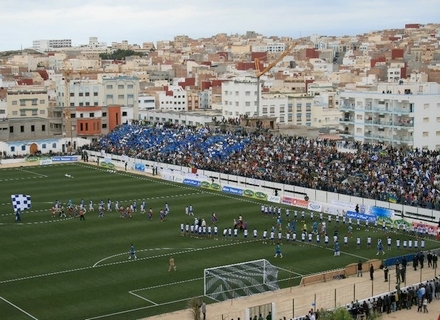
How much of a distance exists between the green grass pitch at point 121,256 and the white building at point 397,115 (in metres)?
26.8

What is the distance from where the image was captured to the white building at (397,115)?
8519cm

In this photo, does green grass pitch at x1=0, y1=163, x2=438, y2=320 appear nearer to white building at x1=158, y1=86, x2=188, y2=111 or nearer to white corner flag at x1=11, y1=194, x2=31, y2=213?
white corner flag at x1=11, y1=194, x2=31, y2=213

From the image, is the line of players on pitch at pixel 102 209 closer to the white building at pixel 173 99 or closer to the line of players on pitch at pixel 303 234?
the line of players on pitch at pixel 303 234

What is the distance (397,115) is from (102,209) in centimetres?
3878

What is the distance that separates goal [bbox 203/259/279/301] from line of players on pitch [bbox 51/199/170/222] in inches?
656

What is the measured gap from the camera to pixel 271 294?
38.8 meters

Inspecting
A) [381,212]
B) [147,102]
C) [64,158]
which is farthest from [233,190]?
[147,102]

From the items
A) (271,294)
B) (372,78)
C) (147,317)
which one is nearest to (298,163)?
(271,294)

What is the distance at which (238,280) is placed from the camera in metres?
39.2

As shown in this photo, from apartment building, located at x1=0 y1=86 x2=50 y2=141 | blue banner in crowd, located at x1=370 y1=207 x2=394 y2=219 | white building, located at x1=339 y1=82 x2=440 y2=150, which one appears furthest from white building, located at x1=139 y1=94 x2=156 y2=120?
blue banner in crowd, located at x1=370 y1=207 x2=394 y2=219

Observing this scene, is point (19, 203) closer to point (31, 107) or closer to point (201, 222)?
point (201, 222)

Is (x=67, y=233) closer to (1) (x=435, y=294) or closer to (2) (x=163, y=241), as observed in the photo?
(2) (x=163, y=241)

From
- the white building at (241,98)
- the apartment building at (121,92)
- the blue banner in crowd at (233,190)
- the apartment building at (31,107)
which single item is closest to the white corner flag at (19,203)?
the blue banner in crowd at (233,190)

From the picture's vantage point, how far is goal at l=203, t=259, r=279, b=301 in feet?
127
